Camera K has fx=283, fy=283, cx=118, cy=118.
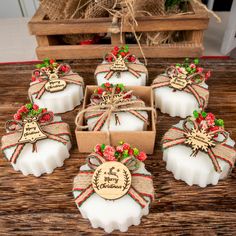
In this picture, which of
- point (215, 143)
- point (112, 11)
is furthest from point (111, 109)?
point (112, 11)

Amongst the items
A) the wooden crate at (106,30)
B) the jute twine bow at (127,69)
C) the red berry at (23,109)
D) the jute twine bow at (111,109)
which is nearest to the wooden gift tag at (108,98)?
the jute twine bow at (111,109)

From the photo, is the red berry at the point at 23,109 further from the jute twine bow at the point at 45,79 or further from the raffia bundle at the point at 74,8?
the raffia bundle at the point at 74,8

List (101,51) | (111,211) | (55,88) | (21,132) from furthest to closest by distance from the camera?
(101,51) < (55,88) < (21,132) < (111,211)

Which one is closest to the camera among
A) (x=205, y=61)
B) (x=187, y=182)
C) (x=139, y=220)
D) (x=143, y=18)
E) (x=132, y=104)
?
(x=139, y=220)

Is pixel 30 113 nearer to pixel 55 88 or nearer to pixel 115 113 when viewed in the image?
pixel 55 88

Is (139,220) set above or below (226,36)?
below

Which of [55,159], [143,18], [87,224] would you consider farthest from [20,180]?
[143,18]

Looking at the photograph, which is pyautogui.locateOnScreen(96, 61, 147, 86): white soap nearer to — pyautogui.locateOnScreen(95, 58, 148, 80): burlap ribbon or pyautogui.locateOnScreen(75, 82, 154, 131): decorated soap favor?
pyautogui.locateOnScreen(95, 58, 148, 80): burlap ribbon

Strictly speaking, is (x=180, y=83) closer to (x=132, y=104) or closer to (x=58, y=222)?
(x=132, y=104)
